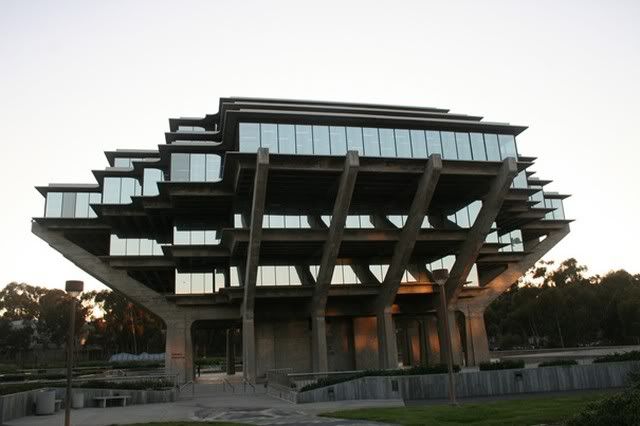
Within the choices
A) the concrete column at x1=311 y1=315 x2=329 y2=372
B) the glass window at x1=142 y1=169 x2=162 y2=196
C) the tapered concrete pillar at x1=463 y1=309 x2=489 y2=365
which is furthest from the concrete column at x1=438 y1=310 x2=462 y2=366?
the glass window at x1=142 y1=169 x2=162 y2=196

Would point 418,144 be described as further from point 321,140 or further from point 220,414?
point 220,414

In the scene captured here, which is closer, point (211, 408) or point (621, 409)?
point (621, 409)

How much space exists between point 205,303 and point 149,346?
229 ft

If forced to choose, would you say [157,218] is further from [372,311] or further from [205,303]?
[372,311]

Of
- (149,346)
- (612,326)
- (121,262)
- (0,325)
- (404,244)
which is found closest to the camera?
(404,244)

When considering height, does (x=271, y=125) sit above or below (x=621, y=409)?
above

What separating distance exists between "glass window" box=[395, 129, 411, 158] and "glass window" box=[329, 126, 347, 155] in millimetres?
3705

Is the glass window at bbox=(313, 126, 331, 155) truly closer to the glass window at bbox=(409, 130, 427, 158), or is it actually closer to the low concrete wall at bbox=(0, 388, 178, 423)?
the glass window at bbox=(409, 130, 427, 158)

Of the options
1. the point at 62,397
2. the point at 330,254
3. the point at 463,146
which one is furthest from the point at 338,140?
the point at 62,397

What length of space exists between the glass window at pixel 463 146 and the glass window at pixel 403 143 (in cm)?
377

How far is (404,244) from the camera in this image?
3828 cm

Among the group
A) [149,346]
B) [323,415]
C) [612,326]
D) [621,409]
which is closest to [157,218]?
[323,415]

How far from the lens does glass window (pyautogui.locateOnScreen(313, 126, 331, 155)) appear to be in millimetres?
35312

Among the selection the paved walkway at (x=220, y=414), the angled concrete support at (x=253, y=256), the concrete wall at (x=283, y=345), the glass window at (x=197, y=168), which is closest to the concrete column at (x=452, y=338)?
the concrete wall at (x=283, y=345)
